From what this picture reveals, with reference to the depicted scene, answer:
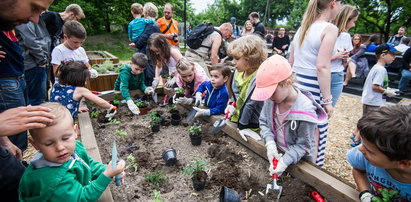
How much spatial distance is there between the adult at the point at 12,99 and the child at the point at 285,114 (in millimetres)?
1423

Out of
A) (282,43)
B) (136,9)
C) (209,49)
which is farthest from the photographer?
Result: (282,43)

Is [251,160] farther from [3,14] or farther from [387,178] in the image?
[3,14]

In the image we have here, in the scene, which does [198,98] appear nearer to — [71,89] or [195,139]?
[195,139]

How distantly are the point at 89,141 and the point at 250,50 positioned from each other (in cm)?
204

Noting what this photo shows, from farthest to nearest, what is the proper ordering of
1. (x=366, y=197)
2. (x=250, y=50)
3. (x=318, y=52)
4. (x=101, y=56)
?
1. (x=101, y=56)
2. (x=250, y=50)
3. (x=318, y=52)
4. (x=366, y=197)

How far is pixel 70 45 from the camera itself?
386cm

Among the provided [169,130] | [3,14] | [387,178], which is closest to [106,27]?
[169,130]

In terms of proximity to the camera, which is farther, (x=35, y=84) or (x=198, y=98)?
(x=198, y=98)

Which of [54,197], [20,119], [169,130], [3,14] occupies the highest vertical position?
[3,14]

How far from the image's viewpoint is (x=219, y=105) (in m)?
3.27

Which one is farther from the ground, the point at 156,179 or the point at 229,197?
the point at 229,197

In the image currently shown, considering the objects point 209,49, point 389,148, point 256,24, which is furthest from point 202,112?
point 256,24

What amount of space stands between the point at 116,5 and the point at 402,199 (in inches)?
657

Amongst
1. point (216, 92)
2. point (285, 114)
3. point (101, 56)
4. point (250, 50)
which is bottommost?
point (101, 56)
